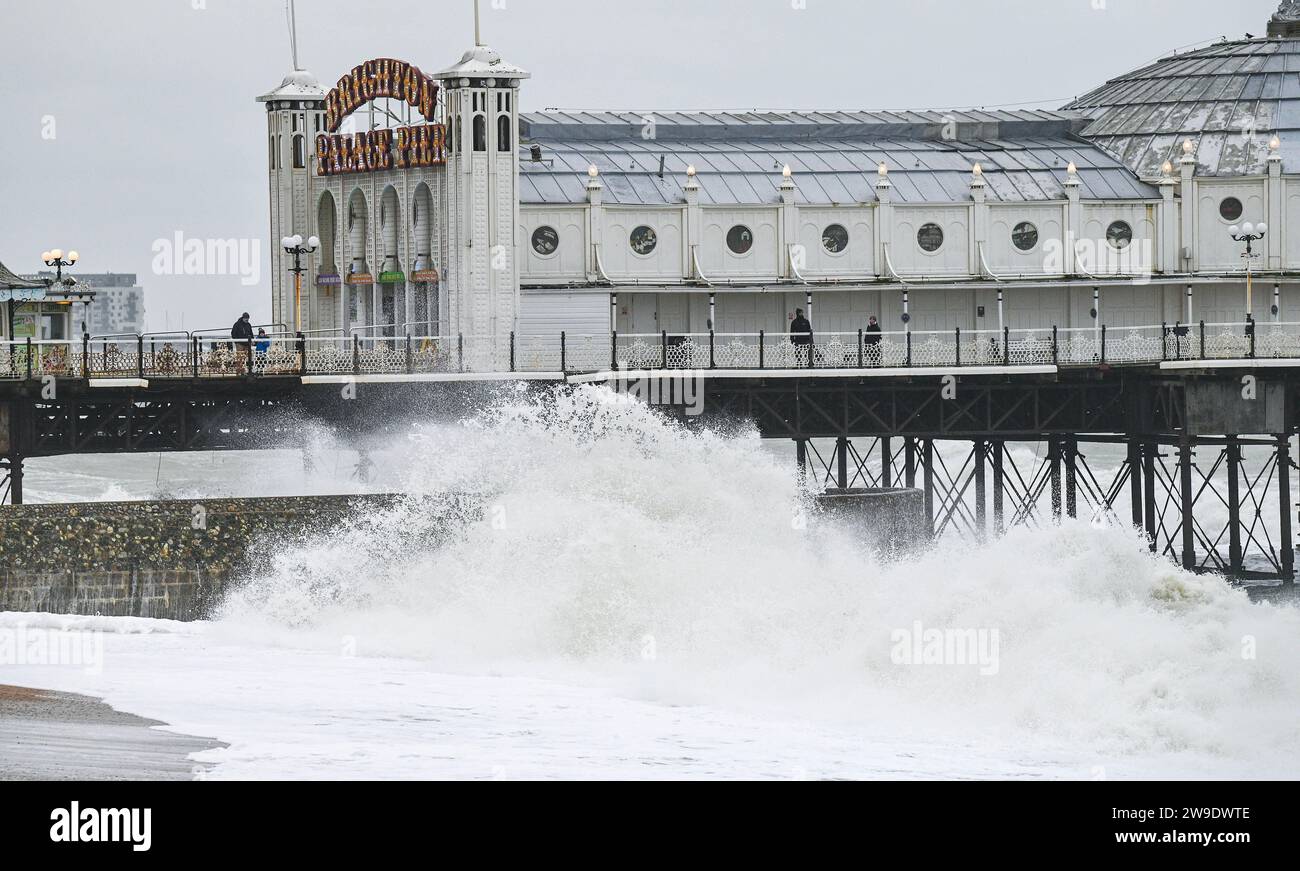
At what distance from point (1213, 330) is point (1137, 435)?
593 centimetres

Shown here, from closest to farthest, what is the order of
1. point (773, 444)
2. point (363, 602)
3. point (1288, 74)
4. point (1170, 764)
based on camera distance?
point (1170, 764), point (363, 602), point (1288, 74), point (773, 444)

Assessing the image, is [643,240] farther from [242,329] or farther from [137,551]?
[137,551]

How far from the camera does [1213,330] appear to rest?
57281 millimetres

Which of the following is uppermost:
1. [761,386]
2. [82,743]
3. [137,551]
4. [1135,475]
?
[761,386]

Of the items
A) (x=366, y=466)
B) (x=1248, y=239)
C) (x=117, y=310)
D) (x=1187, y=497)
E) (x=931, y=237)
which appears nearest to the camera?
(x=366, y=466)

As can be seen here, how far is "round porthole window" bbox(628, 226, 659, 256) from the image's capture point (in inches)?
2157

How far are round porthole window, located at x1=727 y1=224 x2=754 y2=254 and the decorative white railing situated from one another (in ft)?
7.42

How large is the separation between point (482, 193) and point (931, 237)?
41.2ft

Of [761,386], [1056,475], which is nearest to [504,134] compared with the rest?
[761,386]

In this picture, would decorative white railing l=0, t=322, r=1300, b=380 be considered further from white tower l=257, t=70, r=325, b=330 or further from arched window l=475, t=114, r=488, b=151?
arched window l=475, t=114, r=488, b=151

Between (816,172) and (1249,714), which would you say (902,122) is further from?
(1249,714)

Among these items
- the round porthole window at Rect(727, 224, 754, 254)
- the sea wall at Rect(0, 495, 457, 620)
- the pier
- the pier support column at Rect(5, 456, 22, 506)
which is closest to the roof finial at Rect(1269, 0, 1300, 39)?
the pier

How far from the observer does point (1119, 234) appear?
5762cm

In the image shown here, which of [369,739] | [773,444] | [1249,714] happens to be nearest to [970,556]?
[1249,714]
